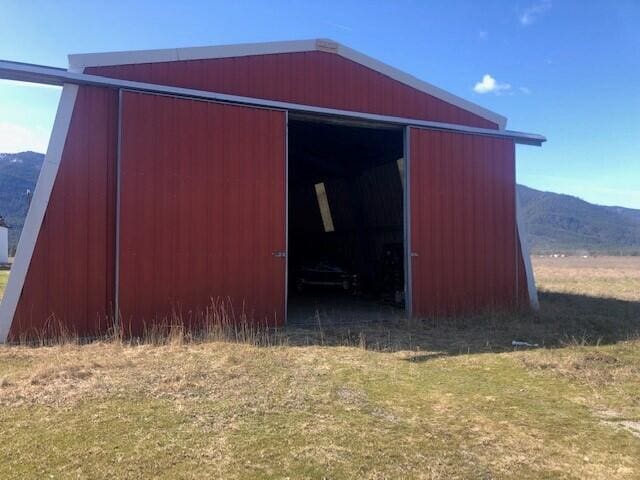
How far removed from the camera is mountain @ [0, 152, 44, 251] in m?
100.0

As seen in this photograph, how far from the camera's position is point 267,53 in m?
9.36

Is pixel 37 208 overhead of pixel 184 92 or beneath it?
beneath

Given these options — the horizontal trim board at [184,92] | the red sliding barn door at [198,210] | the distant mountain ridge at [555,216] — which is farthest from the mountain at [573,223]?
the red sliding barn door at [198,210]

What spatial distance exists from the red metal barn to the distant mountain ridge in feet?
347

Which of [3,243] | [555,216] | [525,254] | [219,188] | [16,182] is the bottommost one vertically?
[525,254]

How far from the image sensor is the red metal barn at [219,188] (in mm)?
7914

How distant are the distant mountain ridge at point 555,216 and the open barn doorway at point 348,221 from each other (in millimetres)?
99760

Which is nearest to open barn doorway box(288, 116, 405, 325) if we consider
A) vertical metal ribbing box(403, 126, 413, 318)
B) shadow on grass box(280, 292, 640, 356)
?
vertical metal ribbing box(403, 126, 413, 318)

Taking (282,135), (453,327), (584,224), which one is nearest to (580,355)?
(453,327)

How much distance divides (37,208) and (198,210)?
92.0 inches

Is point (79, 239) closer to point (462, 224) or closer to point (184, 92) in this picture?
point (184, 92)

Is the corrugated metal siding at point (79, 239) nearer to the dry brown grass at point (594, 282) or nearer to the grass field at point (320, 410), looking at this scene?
the grass field at point (320, 410)

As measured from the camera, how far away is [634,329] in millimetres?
9234

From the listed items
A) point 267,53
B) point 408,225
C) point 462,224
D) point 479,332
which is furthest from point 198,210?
point 462,224
